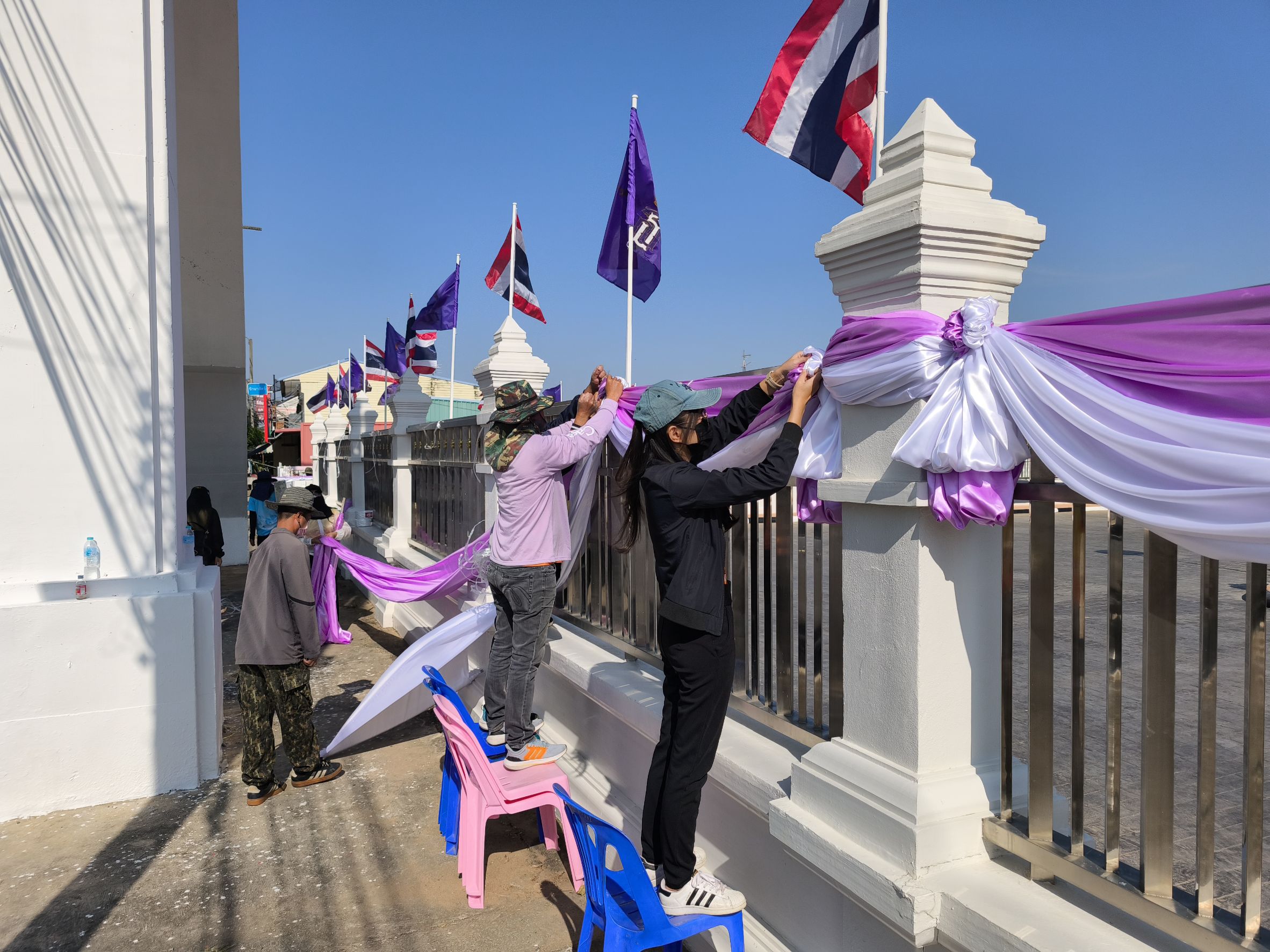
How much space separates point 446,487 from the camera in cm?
811

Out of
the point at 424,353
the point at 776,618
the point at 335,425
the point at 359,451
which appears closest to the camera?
the point at 776,618

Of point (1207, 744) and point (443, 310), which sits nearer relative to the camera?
point (1207, 744)

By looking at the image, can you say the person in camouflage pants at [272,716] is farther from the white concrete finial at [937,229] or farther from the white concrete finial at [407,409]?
the white concrete finial at [407,409]

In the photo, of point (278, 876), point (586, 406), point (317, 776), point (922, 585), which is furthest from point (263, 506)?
point (922, 585)

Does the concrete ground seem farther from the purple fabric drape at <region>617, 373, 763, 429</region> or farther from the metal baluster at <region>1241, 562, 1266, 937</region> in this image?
the metal baluster at <region>1241, 562, 1266, 937</region>

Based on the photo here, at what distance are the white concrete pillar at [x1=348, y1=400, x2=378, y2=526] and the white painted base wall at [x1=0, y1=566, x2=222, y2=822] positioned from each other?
814 centimetres

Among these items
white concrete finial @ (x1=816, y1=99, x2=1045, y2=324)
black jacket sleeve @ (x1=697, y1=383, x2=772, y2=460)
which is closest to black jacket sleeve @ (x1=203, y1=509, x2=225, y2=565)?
black jacket sleeve @ (x1=697, y1=383, x2=772, y2=460)

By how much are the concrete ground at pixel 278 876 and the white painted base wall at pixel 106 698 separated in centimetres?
11

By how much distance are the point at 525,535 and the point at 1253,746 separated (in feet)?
10.2

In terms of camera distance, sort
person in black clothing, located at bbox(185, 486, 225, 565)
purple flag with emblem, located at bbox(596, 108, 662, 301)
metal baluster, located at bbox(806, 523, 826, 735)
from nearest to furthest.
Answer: metal baluster, located at bbox(806, 523, 826, 735), purple flag with emblem, located at bbox(596, 108, 662, 301), person in black clothing, located at bbox(185, 486, 225, 565)

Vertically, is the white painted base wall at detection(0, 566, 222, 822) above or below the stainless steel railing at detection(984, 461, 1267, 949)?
below

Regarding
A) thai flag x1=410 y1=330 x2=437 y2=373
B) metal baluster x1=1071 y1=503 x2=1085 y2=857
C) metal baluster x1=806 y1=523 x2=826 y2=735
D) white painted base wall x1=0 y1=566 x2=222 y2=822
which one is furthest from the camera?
thai flag x1=410 y1=330 x2=437 y2=373

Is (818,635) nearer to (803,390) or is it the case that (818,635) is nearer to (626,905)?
(803,390)

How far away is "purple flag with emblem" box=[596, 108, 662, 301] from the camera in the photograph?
18.1 feet
